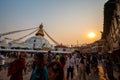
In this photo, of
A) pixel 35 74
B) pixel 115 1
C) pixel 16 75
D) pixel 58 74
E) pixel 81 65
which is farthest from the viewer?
pixel 81 65

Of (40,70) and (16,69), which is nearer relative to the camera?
(40,70)

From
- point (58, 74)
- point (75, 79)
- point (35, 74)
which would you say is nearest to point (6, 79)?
point (75, 79)

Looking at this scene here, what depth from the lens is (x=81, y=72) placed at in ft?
35.7

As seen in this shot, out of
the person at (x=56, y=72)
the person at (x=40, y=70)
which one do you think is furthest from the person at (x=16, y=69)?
the person at (x=56, y=72)

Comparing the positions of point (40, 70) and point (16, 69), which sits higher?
point (40, 70)

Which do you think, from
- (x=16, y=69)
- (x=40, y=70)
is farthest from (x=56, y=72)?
(x=16, y=69)

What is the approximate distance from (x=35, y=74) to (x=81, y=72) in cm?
708

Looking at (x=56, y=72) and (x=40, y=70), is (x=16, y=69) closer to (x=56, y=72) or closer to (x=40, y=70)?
(x=40, y=70)

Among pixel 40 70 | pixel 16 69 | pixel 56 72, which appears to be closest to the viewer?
pixel 56 72


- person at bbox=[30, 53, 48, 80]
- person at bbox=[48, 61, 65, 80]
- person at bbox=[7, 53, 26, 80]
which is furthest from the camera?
person at bbox=[7, 53, 26, 80]

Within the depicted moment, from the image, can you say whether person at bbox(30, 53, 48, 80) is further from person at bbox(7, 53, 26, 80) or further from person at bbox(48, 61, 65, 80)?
person at bbox(7, 53, 26, 80)

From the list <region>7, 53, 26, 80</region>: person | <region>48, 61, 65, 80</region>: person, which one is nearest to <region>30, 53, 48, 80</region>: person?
<region>48, 61, 65, 80</region>: person

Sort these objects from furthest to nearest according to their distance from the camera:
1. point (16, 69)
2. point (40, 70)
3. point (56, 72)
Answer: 1. point (16, 69)
2. point (40, 70)
3. point (56, 72)

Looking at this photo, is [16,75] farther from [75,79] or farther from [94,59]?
[94,59]
